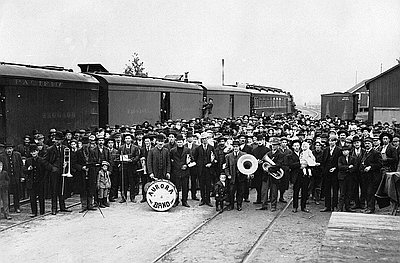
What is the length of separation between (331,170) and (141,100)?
10.9 m

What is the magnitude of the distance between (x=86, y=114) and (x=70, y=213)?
6.10m

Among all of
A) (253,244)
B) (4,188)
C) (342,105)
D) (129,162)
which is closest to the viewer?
(253,244)

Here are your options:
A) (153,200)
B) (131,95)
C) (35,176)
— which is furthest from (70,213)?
(131,95)

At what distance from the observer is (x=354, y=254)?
17.4 ft

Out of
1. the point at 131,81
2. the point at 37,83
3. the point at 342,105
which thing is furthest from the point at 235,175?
the point at 342,105

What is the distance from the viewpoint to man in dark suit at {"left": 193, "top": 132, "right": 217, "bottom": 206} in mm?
12391

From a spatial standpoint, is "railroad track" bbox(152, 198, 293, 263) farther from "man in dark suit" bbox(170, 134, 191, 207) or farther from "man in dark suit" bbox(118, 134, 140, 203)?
"man in dark suit" bbox(118, 134, 140, 203)

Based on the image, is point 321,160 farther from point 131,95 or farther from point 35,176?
point 131,95

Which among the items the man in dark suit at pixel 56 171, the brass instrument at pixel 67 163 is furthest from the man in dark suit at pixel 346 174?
the man in dark suit at pixel 56 171

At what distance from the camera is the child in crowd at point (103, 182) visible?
461 inches

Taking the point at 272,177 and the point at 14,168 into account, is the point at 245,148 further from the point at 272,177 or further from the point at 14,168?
the point at 14,168

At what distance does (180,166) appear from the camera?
40.1 ft

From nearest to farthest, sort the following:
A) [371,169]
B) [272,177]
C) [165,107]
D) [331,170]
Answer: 1. [371,169]
2. [331,170]
3. [272,177]
4. [165,107]

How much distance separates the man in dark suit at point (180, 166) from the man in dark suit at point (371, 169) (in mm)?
4022
